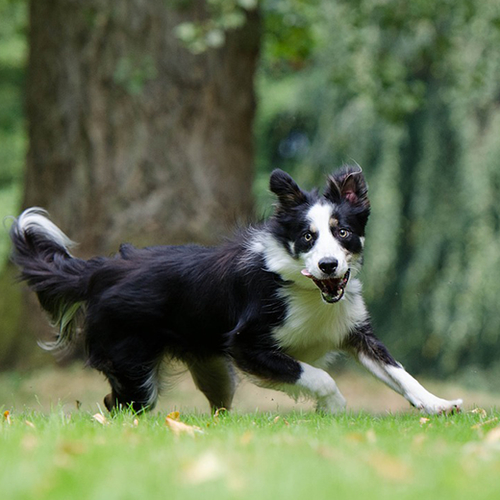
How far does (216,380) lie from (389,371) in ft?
5.17

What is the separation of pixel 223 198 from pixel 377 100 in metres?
2.63

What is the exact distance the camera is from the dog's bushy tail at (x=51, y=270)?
24.0 ft

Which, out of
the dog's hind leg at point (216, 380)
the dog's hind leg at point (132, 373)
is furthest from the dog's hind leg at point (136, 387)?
the dog's hind leg at point (216, 380)

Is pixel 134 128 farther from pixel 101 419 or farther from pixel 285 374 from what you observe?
pixel 101 419

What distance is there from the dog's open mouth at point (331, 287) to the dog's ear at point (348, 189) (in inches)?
23.6

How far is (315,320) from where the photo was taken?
21.1 ft

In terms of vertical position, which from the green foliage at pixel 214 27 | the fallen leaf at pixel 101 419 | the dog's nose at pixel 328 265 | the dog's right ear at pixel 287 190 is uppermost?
the green foliage at pixel 214 27

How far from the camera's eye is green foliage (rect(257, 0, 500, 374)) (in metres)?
15.2

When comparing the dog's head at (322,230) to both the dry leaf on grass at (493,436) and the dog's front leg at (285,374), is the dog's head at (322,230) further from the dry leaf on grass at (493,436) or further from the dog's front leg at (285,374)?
the dry leaf on grass at (493,436)

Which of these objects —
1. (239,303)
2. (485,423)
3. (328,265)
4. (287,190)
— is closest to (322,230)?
(328,265)

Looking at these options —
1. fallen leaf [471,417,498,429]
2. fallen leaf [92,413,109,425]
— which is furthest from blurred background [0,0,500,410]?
fallen leaf [471,417,498,429]

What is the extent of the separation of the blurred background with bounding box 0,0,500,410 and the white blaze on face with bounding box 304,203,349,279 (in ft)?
13.0

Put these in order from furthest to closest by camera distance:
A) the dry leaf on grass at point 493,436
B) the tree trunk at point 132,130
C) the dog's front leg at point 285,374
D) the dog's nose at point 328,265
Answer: the tree trunk at point 132,130
the dog's front leg at point 285,374
the dog's nose at point 328,265
the dry leaf on grass at point 493,436

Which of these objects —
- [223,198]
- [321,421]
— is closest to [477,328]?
[223,198]
